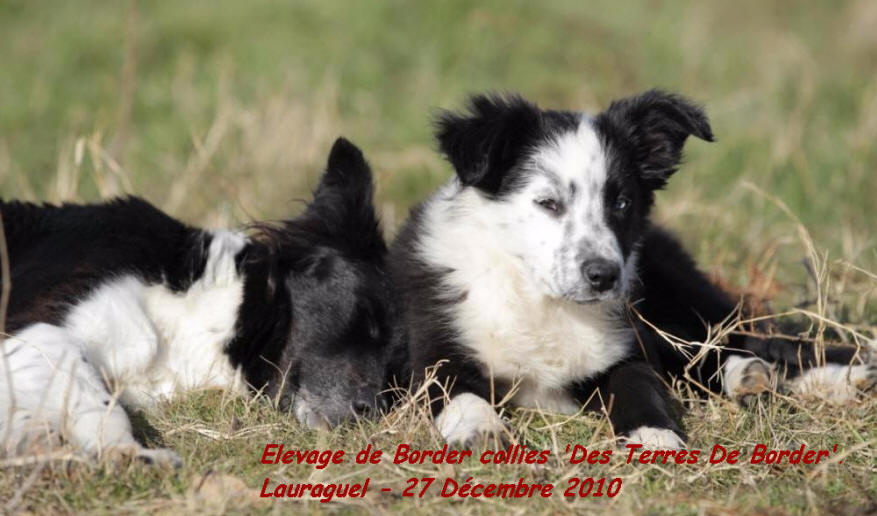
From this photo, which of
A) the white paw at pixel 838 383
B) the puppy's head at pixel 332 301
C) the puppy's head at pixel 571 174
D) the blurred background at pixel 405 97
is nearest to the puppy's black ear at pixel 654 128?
the puppy's head at pixel 571 174

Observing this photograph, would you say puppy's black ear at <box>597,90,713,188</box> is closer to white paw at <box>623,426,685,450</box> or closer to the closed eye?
the closed eye

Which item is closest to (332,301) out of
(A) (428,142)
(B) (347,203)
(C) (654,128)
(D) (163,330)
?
(B) (347,203)

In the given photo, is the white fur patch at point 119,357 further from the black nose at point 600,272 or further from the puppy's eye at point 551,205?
the black nose at point 600,272

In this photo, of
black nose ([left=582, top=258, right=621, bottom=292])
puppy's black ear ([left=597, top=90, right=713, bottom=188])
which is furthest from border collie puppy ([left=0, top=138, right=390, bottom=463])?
puppy's black ear ([left=597, top=90, right=713, bottom=188])

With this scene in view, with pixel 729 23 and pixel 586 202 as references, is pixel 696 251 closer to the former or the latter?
pixel 586 202

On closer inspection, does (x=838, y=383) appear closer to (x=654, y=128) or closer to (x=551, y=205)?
(x=654, y=128)

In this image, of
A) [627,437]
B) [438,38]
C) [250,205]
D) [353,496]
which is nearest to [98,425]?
[353,496]
